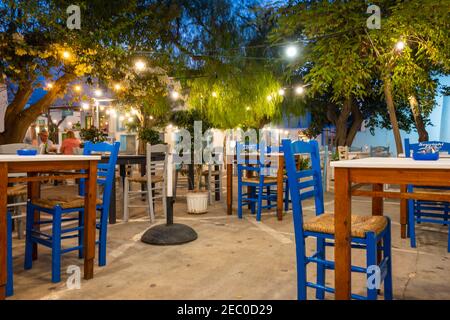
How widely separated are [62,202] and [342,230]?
2071 millimetres

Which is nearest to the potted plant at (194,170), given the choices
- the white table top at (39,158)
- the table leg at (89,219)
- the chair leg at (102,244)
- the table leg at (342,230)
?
the chair leg at (102,244)

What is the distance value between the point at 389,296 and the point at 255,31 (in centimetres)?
914

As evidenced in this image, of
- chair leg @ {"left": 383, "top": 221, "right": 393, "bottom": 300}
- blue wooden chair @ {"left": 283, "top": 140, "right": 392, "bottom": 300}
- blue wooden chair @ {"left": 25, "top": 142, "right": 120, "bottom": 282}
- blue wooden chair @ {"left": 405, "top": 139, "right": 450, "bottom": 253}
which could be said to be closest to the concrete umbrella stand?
blue wooden chair @ {"left": 25, "top": 142, "right": 120, "bottom": 282}

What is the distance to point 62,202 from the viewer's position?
2.82 meters

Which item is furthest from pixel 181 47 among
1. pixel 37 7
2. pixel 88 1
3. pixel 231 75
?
pixel 37 7

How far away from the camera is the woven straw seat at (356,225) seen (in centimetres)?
189

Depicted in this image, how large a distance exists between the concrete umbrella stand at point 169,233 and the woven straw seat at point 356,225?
5.84 feet

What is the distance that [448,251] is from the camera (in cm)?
345

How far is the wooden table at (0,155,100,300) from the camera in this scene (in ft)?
7.39

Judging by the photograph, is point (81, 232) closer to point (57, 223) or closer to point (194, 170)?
point (57, 223)

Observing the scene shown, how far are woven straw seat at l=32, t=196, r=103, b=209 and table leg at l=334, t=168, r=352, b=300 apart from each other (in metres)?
1.99

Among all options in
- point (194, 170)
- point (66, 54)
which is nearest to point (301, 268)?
point (194, 170)

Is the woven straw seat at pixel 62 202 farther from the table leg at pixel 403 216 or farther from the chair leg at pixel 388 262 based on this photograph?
the table leg at pixel 403 216

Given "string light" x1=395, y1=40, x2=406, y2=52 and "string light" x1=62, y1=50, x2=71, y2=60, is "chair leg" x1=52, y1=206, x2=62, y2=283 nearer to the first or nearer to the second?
"string light" x1=62, y1=50, x2=71, y2=60
